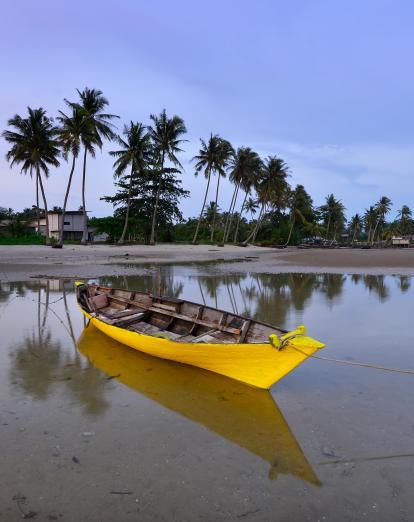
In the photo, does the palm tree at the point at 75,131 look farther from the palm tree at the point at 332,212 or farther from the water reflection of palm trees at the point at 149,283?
the palm tree at the point at 332,212

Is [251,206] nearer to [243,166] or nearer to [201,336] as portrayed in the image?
[243,166]

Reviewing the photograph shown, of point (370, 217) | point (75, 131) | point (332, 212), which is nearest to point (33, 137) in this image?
point (75, 131)

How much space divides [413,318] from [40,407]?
29.8 feet

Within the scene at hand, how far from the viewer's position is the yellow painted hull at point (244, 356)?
5.01 meters

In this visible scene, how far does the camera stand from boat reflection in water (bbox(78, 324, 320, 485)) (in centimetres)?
390

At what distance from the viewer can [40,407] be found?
15.7 ft

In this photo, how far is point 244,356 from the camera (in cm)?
534

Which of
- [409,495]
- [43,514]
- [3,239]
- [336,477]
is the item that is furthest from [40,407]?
[3,239]

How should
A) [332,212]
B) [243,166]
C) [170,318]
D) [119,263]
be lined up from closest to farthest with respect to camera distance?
[170,318] < [119,263] < [243,166] < [332,212]

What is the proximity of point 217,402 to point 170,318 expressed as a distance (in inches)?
127

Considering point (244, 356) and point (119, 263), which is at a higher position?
point (119, 263)

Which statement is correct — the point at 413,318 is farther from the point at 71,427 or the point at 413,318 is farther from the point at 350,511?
the point at 71,427

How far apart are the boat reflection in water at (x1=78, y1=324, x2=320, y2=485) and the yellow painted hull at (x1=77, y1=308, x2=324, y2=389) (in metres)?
0.16

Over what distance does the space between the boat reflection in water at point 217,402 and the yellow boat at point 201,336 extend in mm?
203
